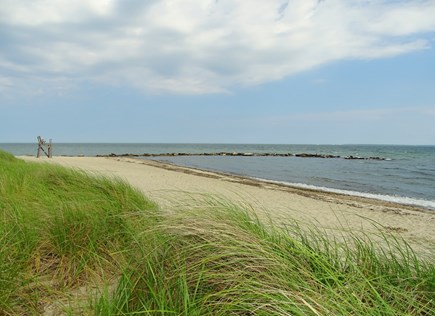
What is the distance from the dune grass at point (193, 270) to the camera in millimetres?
1969

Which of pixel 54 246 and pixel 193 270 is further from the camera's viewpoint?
pixel 54 246

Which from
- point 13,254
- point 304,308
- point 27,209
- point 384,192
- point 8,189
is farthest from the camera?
point 384,192

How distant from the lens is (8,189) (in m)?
5.02

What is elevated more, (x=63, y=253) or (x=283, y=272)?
(x=283, y=272)

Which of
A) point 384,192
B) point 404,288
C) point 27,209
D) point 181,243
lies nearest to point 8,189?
point 27,209

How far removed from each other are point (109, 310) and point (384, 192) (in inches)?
688

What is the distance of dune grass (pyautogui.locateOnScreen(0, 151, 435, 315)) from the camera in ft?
6.46

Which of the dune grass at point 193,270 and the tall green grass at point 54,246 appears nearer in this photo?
the dune grass at point 193,270

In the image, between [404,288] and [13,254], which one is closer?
[404,288]

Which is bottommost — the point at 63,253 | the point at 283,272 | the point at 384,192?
the point at 384,192

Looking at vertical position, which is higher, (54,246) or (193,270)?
(193,270)

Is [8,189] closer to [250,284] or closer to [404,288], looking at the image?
[250,284]

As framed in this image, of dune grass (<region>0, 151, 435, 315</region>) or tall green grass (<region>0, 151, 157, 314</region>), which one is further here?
tall green grass (<region>0, 151, 157, 314</region>)

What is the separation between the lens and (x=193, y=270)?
7.69 ft
